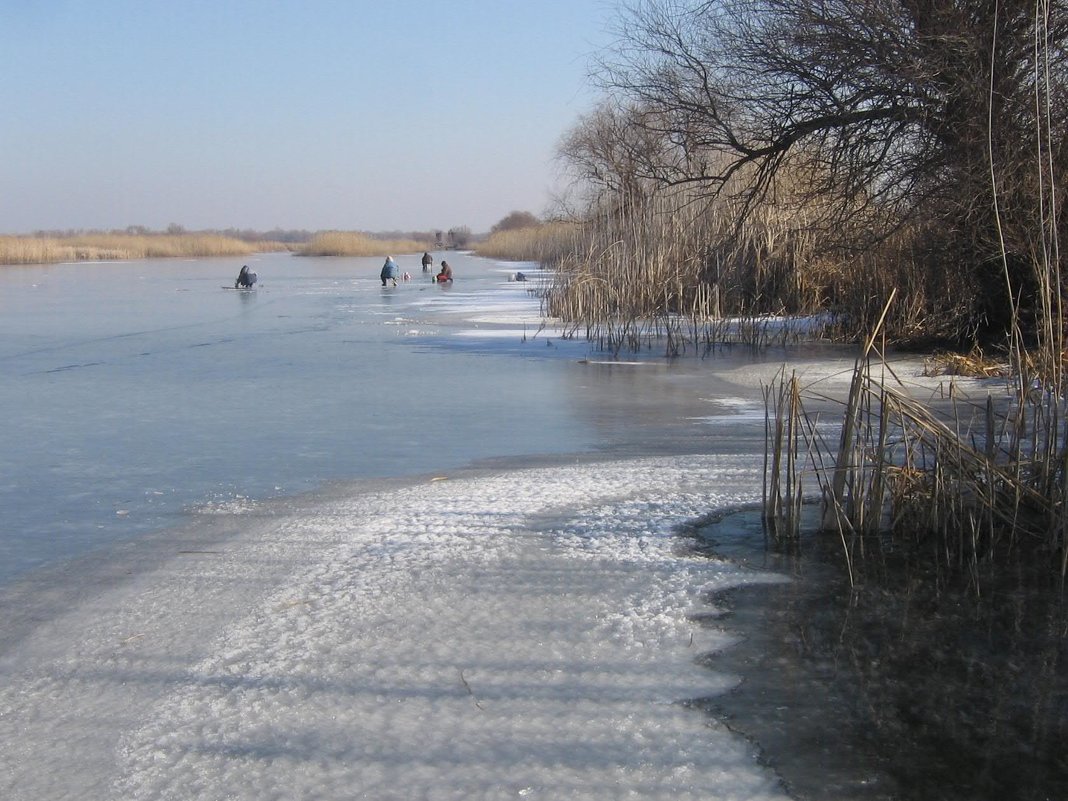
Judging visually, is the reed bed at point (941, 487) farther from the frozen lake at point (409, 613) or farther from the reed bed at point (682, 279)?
the reed bed at point (682, 279)

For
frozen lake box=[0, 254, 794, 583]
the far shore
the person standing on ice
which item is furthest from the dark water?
the far shore

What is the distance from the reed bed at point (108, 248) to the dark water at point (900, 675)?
152 ft

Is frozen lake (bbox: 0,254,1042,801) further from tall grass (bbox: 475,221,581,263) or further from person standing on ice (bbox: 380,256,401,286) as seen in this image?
tall grass (bbox: 475,221,581,263)

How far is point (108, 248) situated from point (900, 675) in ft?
187

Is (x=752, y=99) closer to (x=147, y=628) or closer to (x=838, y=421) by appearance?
(x=838, y=421)

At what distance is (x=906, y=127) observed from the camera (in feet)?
33.3

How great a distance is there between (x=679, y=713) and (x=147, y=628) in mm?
1798

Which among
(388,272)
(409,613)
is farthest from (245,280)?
(409,613)

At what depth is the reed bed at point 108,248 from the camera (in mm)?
44906

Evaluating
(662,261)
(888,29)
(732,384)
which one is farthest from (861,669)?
(662,261)

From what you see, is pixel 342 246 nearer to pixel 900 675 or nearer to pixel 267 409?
pixel 267 409

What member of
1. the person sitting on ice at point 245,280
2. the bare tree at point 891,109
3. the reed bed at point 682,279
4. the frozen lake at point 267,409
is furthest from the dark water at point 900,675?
the person sitting on ice at point 245,280

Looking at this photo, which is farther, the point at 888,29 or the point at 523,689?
the point at 888,29

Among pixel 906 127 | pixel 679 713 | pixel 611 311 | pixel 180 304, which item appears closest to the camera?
pixel 679 713
